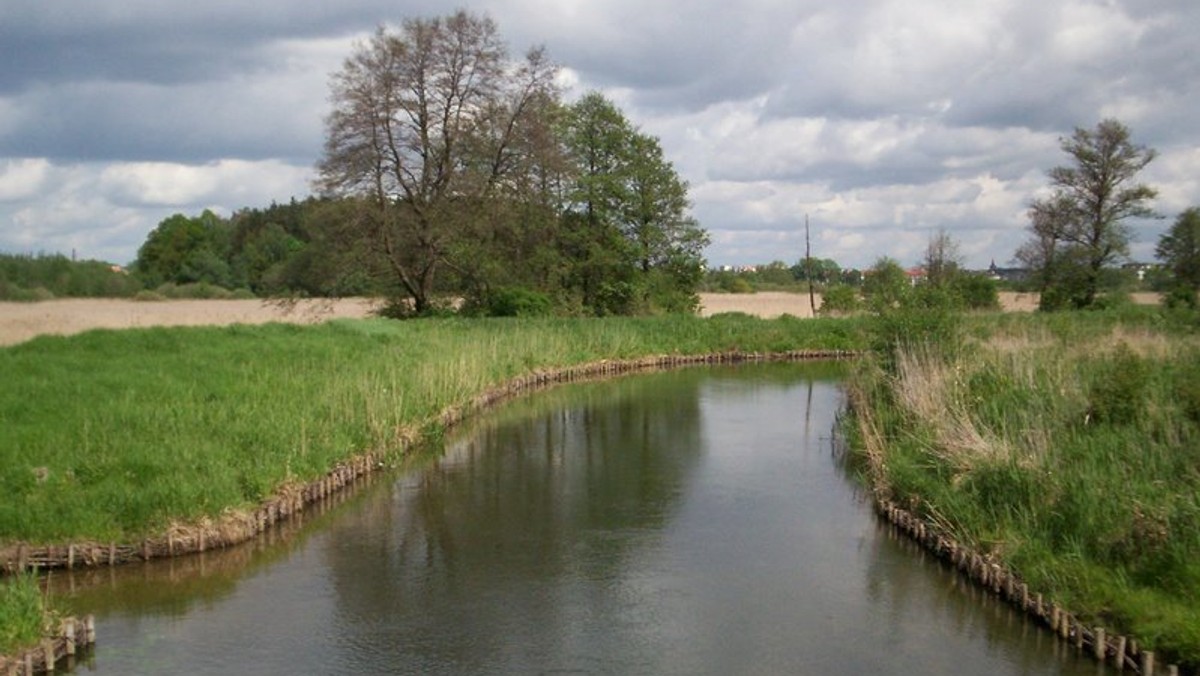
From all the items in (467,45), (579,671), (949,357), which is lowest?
(579,671)

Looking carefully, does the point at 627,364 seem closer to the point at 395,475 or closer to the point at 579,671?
the point at 395,475

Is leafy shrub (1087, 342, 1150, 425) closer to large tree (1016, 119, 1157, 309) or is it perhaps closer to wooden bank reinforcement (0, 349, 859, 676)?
wooden bank reinforcement (0, 349, 859, 676)

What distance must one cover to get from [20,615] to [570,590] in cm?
522

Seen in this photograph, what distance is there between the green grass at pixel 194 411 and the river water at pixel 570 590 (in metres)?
0.76

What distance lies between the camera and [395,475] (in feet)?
57.1

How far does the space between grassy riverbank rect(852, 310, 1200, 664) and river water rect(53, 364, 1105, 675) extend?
654mm

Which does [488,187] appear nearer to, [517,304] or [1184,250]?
[517,304]

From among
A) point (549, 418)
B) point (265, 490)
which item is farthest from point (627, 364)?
point (265, 490)

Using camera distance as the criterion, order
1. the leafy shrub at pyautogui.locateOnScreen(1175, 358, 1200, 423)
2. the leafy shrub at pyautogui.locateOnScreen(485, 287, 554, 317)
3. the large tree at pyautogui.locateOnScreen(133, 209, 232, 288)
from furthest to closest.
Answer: the large tree at pyautogui.locateOnScreen(133, 209, 232, 288), the leafy shrub at pyautogui.locateOnScreen(485, 287, 554, 317), the leafy shrub at pyautogui.locateOnScreen(1175, 358, 1200, 423)

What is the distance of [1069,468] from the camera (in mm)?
11758

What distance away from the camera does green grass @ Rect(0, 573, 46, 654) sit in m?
8.62

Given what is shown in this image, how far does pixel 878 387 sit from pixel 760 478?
487 cm

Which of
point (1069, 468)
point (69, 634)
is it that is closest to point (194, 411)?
point (69, 634)

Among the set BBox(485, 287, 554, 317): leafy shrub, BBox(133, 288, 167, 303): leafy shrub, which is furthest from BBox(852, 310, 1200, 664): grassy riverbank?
BBox(133, 288, 167, 303): leafy shrub
